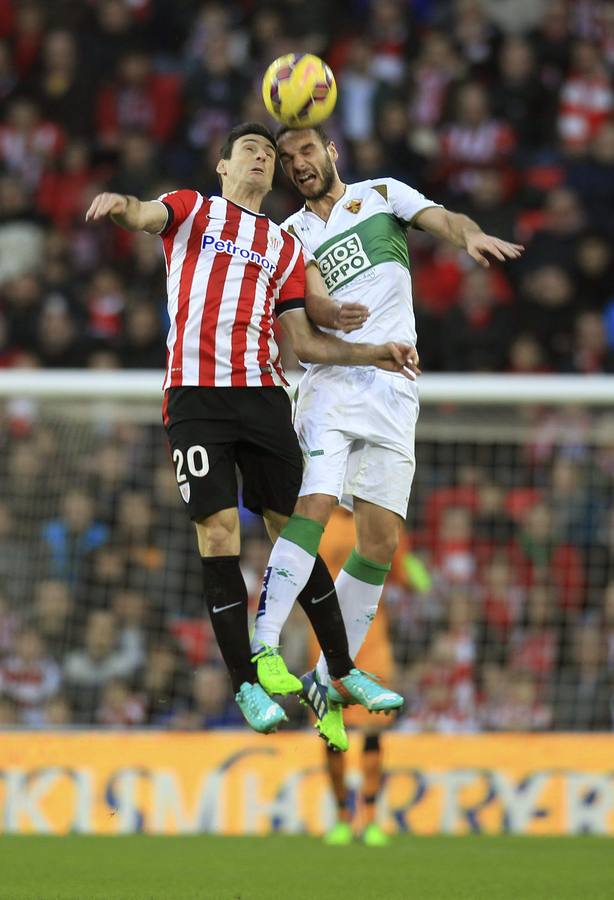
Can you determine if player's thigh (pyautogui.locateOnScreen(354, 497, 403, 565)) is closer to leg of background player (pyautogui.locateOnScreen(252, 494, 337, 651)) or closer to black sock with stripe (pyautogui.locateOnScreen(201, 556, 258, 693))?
leg of background player (pyautogui.locateOnScreen(252, 494, 337, 651))

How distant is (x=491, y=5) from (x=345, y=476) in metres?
8.86

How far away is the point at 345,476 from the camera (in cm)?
721

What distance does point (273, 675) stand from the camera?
21.6ft

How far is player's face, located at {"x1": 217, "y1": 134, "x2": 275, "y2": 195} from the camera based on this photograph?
22.7 ft

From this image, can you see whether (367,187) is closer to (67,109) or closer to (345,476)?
(345,476)

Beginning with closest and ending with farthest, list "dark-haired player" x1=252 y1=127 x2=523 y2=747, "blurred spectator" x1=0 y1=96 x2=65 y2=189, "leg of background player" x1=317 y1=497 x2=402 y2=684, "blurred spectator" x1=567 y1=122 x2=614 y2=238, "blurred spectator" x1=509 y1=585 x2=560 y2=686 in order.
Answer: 1. "dark-haired player" x1=252 y1=127 x2=523 y2=747
2. "leg of background player" x1=317 y1=497 x2=402 y2=684
3. "blurred spectator" x1=509 y1=585 x2=560 y2=686
4. "blurred spectator" x1=567 y1=122 x2=614 y2=238
5. "blurred spectator" x1=0 y1=96 x2=65 y2=189

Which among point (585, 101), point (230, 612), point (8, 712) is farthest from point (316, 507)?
point (585, 101)

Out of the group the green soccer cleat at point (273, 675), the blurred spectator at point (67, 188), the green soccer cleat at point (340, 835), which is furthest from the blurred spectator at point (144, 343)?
the green soccer cleat at point (273, 675)

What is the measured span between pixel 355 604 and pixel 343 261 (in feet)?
5.11

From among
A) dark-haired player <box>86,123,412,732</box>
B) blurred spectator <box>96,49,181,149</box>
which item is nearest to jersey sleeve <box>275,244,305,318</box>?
dark-haired player <box>86,123,412,732</box>

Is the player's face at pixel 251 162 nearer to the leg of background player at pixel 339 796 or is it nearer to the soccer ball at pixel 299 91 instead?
the soccer ball at pixel 299 91

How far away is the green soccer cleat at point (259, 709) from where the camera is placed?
638cm

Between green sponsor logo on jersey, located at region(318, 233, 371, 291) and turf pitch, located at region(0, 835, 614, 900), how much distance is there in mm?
2648

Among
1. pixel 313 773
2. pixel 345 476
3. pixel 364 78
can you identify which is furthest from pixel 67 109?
pixel 345 476
